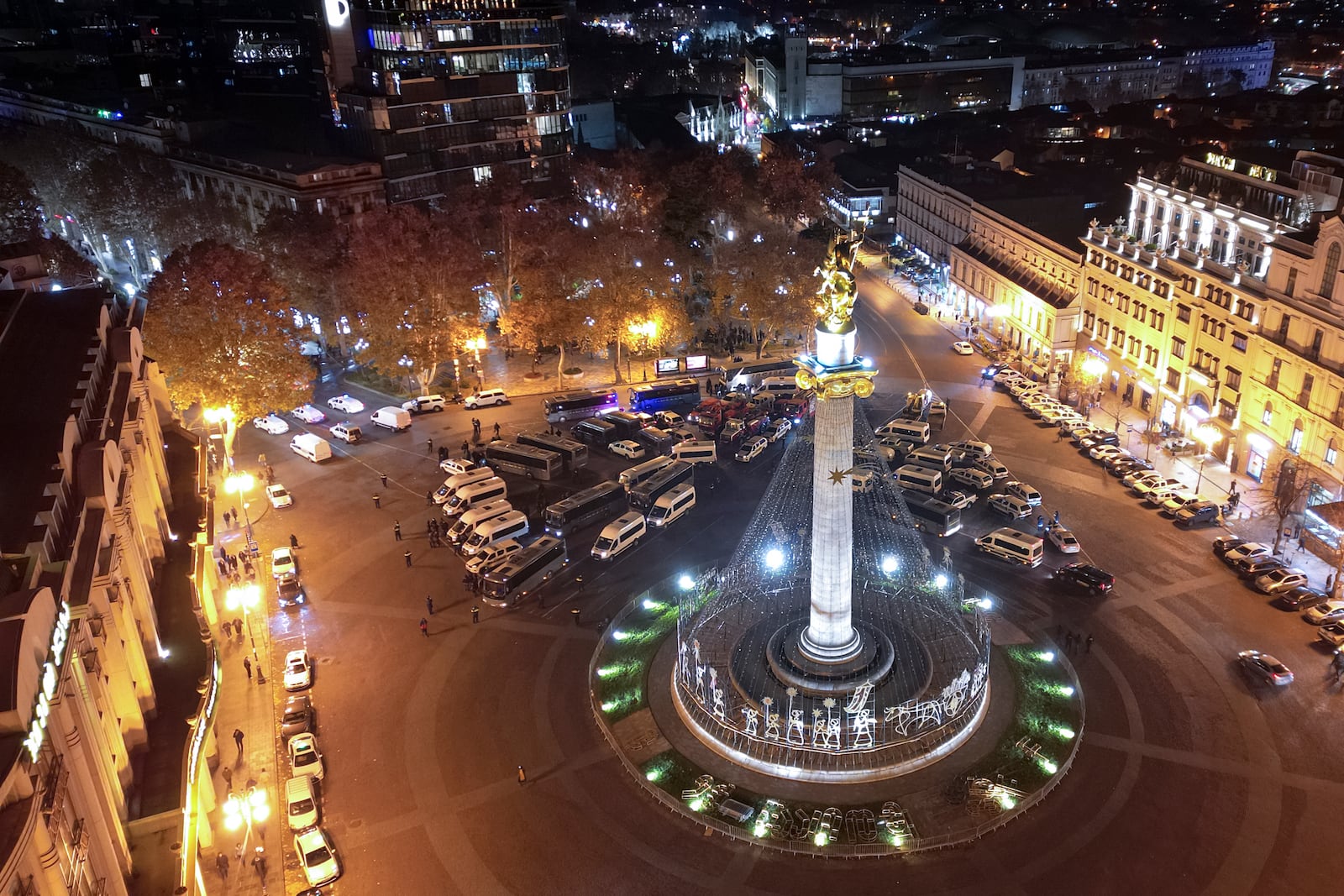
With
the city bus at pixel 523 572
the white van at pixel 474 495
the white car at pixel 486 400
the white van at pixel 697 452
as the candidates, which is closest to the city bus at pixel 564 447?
the white van at pixel 474 495

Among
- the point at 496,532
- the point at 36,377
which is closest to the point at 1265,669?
the point at 496,532

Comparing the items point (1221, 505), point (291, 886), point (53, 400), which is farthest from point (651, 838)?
point (1221, 505)

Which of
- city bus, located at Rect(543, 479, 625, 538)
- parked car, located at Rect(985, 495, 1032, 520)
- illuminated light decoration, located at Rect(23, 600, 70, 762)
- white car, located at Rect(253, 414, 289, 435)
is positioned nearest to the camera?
illuminated light decoration, located at Rect(23, 600, 70, 762)

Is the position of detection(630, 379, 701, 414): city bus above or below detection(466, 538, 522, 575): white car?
above

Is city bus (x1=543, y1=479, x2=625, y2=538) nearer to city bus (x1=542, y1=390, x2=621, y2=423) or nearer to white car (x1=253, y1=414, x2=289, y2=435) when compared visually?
city bus (x1=542, y1=390, x2=621, y2=423)

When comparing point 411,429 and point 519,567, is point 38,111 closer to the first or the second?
point 411,429

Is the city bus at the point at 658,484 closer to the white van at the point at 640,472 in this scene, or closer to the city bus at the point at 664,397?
the white van at the point at 640,472

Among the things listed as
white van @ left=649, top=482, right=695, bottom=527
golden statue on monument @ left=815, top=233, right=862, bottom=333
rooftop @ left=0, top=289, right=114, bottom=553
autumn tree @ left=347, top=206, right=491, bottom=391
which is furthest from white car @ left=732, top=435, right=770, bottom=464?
rooftop @ left=0, top=289, right=114, bottom=553
